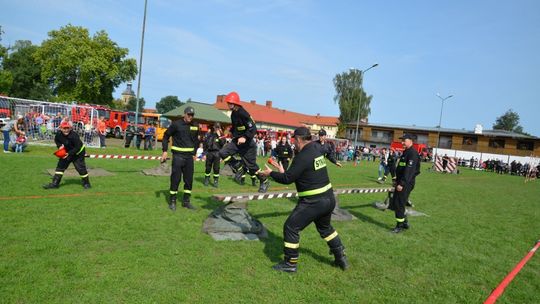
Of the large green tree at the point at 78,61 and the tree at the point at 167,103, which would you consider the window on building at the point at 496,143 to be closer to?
the large green tree at the point at 78,61

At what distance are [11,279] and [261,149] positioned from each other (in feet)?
88.0

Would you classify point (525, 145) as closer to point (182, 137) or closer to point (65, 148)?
point (182, 137)

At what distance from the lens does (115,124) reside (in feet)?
115

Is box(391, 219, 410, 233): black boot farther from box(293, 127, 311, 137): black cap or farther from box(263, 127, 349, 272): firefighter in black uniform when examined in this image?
box(293, 127, 311, 137): black cap

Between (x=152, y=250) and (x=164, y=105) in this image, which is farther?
(x=164, y=105)

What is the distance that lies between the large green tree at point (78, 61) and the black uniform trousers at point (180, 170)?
41762 millimetres

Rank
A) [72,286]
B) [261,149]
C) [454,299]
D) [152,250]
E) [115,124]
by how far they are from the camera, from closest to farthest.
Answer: [72,286] < [454,299] < [152,250] < [261,149] < [115,124]

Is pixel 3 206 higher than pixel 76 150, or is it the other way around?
pixel 76 150

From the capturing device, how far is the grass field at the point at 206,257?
4227 millimetres

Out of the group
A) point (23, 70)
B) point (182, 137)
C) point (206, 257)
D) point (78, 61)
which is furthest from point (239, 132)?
point (23, 70)

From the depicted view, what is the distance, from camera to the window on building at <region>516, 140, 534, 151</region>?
59.3 meters

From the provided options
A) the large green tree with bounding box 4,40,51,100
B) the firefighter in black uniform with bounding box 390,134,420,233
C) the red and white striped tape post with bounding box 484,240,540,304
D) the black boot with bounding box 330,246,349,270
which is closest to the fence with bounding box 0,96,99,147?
the firefighter in black uniform with bounding box 390,134,420,233

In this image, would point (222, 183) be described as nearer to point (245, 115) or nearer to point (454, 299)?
point (245, 115)

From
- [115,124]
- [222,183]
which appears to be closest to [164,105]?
[115,124]
